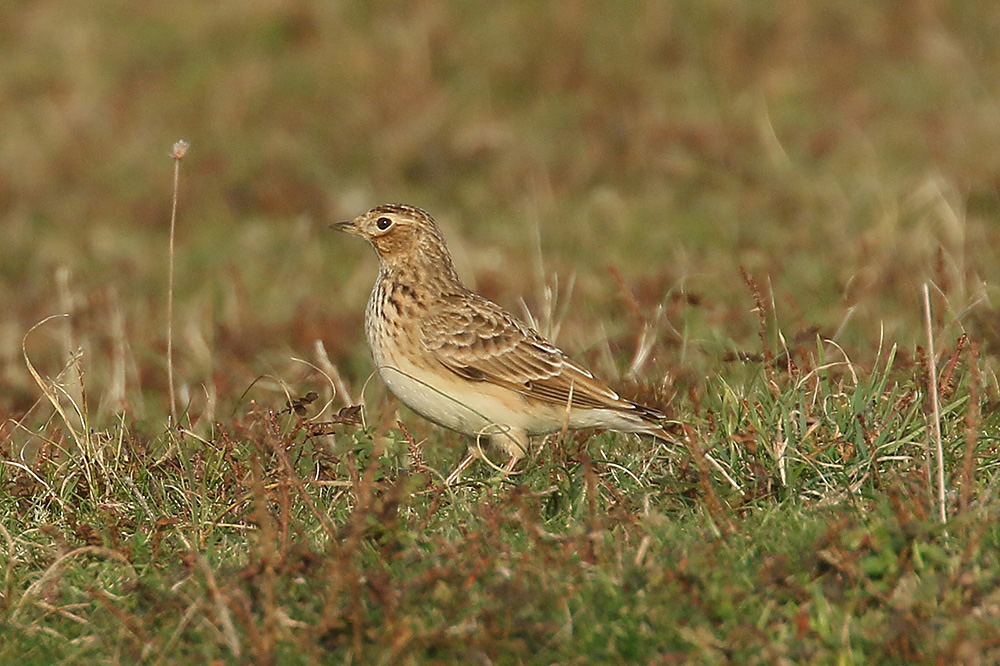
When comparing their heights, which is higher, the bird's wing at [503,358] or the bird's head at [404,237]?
the bird's head at [404,237]

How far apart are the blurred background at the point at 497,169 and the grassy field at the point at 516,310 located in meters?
0.04

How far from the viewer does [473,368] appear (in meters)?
6.57

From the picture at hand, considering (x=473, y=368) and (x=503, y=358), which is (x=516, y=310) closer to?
(x=503, y=358)

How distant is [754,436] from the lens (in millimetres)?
5406

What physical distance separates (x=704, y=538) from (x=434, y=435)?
254 centimetres

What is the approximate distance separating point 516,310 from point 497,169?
12.7 feet

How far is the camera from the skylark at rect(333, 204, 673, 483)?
6.33 metres

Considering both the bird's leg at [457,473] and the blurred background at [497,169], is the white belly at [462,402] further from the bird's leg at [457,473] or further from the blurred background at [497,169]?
the blurred background at [497,169]

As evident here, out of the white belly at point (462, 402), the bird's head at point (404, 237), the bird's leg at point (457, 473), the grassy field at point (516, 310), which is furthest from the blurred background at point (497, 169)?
the bird's leg at point (457, 473)

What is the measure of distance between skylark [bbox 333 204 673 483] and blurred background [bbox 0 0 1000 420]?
70 centimetres

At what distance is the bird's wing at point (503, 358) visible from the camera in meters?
6.54

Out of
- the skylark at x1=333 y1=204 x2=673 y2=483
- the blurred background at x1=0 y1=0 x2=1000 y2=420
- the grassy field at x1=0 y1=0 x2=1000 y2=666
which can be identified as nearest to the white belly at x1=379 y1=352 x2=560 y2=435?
the skylark at x1=333 y1=204 x2=673 y2=483

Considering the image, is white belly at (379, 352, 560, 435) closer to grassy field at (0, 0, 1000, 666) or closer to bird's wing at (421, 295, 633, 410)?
bird's wing at (421, 295, 633, 410)

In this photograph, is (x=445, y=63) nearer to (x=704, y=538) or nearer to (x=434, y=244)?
(x=434, y=244)
